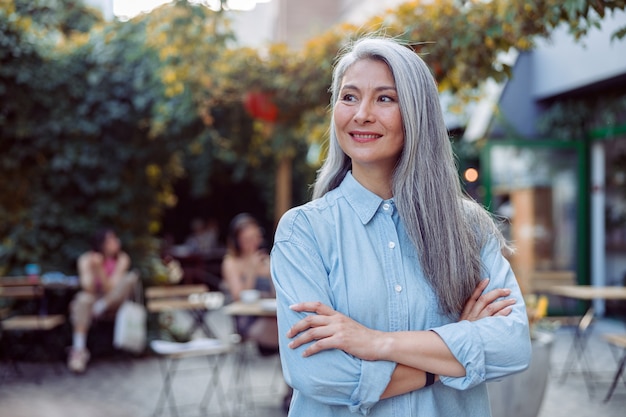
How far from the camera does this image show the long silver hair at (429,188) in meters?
1.83

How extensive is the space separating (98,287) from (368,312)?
22.9ft

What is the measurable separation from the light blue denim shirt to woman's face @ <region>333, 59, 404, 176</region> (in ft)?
0.40

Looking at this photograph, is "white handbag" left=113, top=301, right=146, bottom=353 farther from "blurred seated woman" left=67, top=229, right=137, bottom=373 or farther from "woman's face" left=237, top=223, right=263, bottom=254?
"woman's face" left=237, top=223, right=263, bottom=254

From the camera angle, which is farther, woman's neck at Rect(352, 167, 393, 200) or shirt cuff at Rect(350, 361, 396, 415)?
woman's neck at Rect(352, 167, 393, 200)

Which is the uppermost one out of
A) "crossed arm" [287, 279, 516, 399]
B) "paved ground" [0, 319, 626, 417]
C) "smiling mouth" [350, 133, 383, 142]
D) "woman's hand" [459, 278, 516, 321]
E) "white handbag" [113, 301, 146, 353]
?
"smiling mouth" [350, 133, 383, 142]

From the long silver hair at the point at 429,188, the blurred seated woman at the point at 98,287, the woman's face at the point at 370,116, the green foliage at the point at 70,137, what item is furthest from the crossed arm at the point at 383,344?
the green foliage at the point at 70,137

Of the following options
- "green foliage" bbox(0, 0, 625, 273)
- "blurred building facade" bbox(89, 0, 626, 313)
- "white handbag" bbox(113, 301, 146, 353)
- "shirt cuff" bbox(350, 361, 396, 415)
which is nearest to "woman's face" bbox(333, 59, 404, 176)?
"shirt cuff" bbox(350, 361, 396, 415)

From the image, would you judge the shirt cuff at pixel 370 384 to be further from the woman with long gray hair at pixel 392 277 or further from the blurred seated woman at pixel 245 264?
the blurred seated woman at pixel 245 264

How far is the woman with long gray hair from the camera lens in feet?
5.68

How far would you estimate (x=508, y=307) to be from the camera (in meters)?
1.89

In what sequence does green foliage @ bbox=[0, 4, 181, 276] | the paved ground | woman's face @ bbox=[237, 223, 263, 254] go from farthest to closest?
green foliage @ bbox=[0, 4, 181, 276] → woman's face @ bbox=[237, 223, 263, 254] → the paved ground

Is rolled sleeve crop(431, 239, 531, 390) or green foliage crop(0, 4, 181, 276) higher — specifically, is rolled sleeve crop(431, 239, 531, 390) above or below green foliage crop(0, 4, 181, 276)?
below

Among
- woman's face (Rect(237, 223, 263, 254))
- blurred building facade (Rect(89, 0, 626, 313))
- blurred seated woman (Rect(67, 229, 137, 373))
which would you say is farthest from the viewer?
blurred building facade (Rect(89, 0, 626, 313))

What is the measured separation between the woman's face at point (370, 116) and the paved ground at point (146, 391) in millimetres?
4524
